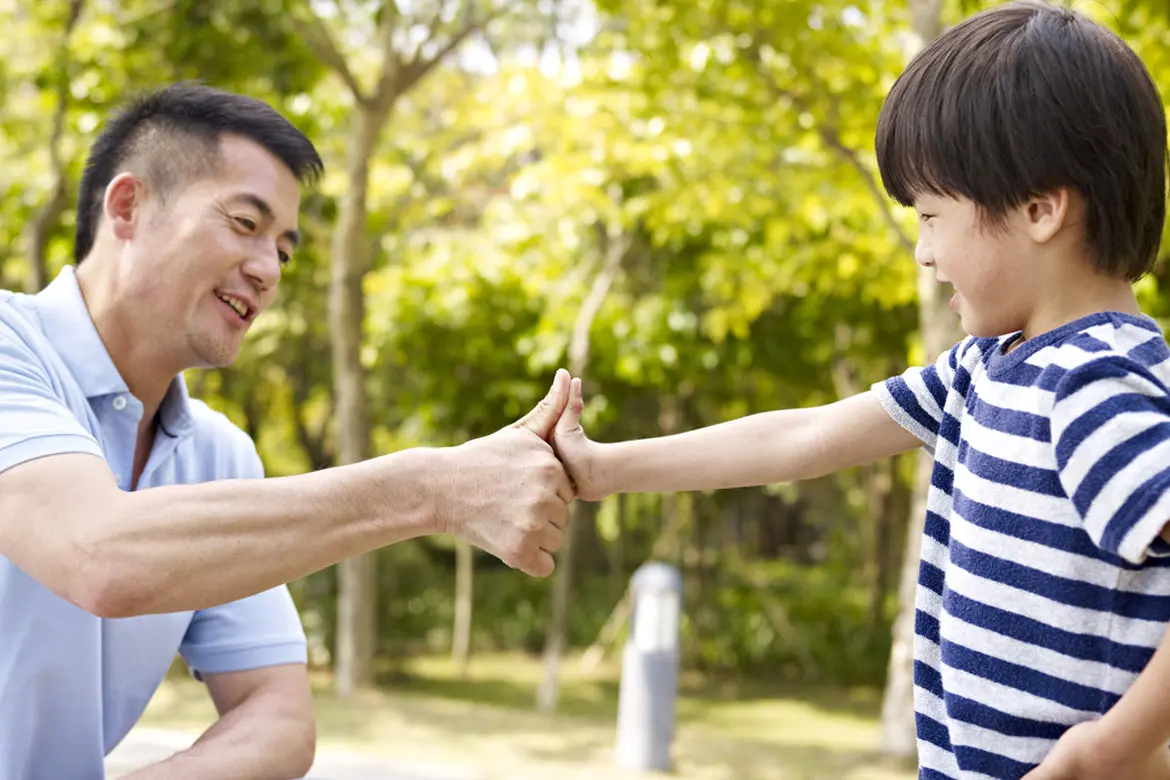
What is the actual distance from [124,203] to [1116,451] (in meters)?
1.82

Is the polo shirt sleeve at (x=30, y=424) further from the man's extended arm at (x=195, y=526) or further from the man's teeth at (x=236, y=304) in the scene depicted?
the man's teeth at (x=236, y=304)

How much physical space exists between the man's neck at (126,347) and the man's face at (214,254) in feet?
0.12

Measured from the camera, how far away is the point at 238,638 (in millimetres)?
2270

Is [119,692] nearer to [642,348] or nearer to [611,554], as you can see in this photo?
[642,348]

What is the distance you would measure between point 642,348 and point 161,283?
668cm

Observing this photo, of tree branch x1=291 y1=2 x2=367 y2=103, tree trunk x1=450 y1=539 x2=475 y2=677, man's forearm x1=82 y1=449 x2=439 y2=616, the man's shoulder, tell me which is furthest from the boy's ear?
tree trunk x1=450 y1=539 x2=475 y2=677

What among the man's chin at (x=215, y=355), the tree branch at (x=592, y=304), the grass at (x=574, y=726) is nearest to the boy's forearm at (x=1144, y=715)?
the man's chin at (x=215, y=355)

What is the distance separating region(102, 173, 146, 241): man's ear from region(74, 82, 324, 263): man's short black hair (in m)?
0.03

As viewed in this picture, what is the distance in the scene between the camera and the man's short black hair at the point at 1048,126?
136 centimetres

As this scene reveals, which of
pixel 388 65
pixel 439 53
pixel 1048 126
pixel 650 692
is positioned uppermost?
pixel 439 53

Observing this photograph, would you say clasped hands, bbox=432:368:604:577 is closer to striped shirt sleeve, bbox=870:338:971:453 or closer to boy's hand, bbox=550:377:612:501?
boy's hand, bbox=550:377:612:501

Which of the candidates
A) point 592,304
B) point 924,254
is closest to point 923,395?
point 924,254

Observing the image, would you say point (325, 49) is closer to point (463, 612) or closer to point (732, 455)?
point (463, 612)

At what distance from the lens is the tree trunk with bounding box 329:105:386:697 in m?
7.21
